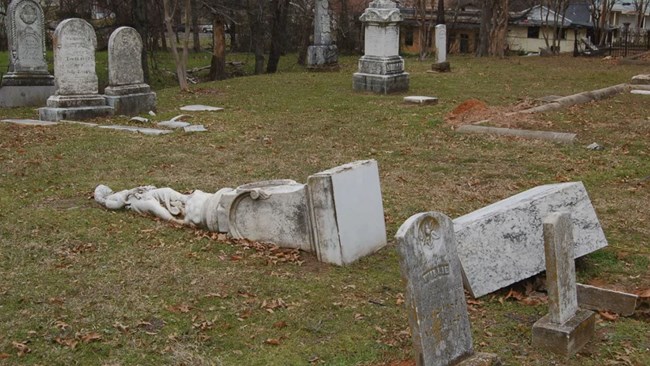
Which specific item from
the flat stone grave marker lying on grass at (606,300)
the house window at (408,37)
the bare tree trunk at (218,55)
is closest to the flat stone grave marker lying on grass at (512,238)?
the flat stone grave marker lying on grass at (606,300)

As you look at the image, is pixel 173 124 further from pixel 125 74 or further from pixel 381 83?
pixel 381 83

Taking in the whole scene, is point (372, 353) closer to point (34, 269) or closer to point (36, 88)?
point (34, 269)

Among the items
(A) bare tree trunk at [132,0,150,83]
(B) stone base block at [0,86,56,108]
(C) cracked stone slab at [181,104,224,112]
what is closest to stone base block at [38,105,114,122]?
(C) cracked stone slab at [181,104,224,112]

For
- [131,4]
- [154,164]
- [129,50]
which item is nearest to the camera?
[154,164]

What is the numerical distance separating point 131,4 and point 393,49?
9.91 m

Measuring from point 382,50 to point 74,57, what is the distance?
26.0 feet

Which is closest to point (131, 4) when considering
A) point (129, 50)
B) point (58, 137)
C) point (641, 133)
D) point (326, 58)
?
point (326, 58)

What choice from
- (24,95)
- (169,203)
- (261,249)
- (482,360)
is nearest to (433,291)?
(482,360)

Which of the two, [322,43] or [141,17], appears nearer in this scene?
[141,17]

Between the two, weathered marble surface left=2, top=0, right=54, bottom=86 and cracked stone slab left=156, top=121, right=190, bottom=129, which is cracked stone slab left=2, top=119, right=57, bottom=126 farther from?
weathered marble surface left=2, top=0, right=54, bottom=86

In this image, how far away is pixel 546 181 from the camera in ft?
31.4

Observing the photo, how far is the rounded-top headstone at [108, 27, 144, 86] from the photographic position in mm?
15125

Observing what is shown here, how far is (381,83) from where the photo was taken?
19156 mm

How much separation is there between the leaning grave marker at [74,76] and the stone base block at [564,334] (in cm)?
1183
